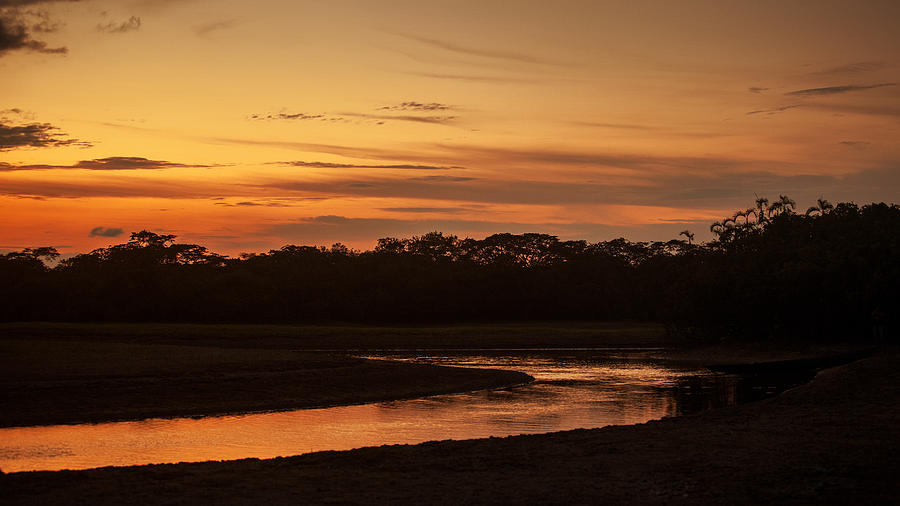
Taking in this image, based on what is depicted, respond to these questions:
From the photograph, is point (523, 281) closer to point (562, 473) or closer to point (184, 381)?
point (184, 381)

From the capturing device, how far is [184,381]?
3353 centimetres

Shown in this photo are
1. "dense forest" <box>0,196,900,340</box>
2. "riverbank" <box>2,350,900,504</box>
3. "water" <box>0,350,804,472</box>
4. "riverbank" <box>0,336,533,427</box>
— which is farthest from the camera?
"dense forest" <box>0,196,900,340</box>

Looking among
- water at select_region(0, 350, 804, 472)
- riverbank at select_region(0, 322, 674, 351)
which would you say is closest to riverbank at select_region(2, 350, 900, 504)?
water at select_region(0, 350, 804, 472)

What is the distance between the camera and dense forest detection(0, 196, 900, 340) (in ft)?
222

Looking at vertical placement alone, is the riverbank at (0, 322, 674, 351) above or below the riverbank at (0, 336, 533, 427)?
below

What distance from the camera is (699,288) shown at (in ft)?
231

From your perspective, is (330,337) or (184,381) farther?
(330,337)

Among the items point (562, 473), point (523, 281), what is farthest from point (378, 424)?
point (523, 281)

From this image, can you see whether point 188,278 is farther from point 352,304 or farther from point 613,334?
point 613,334

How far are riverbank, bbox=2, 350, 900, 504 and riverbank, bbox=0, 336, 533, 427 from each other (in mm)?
12406

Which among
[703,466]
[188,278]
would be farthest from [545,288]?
[703,466]

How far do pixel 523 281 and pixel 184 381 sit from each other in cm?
9491

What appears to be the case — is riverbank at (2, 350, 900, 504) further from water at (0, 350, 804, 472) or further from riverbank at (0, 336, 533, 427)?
riverbank at (0, 336, 533, 427)

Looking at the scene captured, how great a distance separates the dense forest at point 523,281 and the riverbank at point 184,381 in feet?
110
